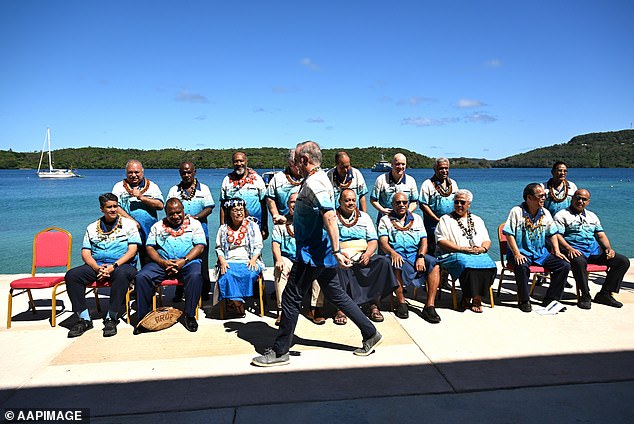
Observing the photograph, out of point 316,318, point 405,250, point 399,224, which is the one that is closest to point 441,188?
point 399,224

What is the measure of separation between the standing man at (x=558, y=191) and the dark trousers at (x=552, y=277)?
1.03 meters

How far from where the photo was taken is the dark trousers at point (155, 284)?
4.61m

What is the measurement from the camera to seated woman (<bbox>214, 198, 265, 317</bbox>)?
4784mm

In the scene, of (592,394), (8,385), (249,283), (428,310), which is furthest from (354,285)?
(8,385)

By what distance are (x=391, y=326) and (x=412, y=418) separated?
1770 mm

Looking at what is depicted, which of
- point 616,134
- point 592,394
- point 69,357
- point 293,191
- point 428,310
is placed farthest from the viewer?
point 616,134

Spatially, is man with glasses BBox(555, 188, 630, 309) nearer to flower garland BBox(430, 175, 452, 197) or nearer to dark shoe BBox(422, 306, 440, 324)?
flower garland BBox(430, 175, 452, 197)

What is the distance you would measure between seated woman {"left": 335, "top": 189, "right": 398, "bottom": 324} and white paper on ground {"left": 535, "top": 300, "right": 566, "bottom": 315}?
5.61ft

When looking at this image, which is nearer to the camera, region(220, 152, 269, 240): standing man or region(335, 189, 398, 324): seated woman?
region(335, 189, 398, 324): seated woman

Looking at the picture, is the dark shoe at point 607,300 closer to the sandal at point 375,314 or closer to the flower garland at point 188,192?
the sandal at point 375,314

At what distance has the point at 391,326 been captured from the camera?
179 inches

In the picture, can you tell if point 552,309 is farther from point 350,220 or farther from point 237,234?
point 237,234

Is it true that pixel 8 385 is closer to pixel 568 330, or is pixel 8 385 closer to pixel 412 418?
pixel 412 418

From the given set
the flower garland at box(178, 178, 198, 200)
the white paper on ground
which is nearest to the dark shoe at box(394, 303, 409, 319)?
the white paper on ground
